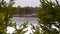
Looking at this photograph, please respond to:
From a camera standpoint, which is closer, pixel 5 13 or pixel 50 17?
pixel 5 13

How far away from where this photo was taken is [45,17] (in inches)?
147

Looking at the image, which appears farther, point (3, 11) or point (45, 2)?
point (45, 2)

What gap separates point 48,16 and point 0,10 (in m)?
1.00

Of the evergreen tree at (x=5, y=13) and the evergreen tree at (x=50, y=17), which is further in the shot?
the evergreen tree at (x=50, y=17)

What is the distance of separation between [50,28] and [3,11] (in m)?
1.00

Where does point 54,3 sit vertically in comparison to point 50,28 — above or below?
above

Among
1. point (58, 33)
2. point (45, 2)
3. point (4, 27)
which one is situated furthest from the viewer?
point (45, 2)

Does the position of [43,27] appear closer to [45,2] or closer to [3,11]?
[45,2]

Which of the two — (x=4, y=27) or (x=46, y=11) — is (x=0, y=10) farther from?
(x=46, y=11)

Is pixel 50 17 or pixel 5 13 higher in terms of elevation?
pixel 5 13

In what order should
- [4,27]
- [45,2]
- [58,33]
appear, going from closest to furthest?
[4,27] → [58,33] → [45,2]

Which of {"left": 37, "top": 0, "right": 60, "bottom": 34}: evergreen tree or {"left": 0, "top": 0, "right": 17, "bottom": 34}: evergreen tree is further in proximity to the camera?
{"left": 37, "top": 0, "right": 60, "bottom": 34}: evergreen tree

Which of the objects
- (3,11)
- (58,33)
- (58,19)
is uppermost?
(3,11)

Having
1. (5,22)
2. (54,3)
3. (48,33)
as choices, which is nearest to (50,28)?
(48,33)
